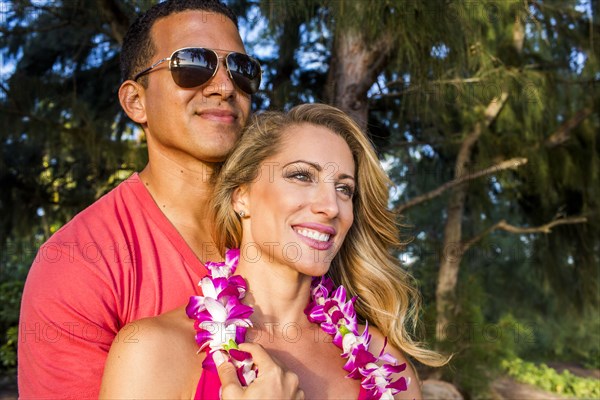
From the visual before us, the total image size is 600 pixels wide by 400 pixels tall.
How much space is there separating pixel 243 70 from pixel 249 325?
2.69ft

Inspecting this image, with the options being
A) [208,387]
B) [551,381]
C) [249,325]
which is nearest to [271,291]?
[249,325]

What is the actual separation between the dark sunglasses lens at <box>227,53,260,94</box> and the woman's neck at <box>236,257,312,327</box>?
1.90 feet

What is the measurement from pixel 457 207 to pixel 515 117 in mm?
914

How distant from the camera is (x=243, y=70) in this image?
2.14 m

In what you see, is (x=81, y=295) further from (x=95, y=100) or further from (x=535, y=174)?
(x=535, y=174)

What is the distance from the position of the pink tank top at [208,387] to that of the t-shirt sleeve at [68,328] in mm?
292

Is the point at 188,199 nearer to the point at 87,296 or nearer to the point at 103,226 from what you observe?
the point at 103,226

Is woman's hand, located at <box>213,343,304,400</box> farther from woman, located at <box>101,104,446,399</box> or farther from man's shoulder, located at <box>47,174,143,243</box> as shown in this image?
man's shoulder, located at <box>47,174,143,243</box>

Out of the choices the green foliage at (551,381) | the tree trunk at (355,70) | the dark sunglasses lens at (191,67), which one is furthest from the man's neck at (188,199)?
the green foliage at (551,381)

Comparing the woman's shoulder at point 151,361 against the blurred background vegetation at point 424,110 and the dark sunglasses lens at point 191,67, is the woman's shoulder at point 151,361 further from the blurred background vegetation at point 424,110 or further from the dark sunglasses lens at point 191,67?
the blurred background vegetation at point 424,110

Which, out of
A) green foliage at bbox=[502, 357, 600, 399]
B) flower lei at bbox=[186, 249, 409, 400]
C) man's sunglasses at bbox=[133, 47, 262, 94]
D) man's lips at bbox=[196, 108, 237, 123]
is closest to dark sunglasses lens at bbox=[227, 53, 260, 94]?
man's sunglasses at bbox=[133, 47, 262, 94]

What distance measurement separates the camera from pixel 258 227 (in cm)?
189

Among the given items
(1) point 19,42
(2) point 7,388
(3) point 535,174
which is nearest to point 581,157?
(3) point 535,174

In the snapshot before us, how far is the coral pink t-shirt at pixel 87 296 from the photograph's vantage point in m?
1.72
